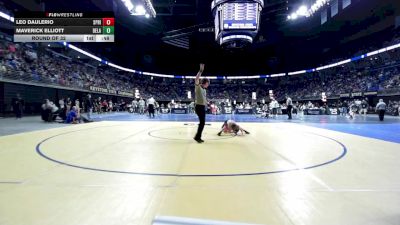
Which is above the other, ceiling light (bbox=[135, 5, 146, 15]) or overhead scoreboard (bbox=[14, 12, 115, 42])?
ceiling light (bbox=[135, 5, 146, 15])

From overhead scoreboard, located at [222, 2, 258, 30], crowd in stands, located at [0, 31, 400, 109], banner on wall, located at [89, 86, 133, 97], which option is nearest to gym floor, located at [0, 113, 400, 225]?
overhead scoreboard, located at [222, 2, 258, 30]

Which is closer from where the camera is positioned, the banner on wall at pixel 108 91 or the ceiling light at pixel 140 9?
the ceiling light at pixel 140 9

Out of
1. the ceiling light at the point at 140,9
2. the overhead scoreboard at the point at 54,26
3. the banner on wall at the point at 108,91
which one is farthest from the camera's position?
the banner on wall at the point at 108,91

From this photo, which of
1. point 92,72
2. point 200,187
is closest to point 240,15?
point 200,187

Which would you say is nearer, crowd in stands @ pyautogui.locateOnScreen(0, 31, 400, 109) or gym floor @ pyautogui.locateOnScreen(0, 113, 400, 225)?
gym floor @ pyautogui.locateOnScreen(0, 113, 400, 225)

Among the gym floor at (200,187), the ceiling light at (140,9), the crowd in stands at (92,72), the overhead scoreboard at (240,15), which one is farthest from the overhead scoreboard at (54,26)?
the crowd in stands at (92,72)

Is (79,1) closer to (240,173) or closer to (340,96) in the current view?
(240,173)

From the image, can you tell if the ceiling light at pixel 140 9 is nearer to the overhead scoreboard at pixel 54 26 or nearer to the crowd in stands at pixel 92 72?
the overhead scoreboard at pixel 54 26

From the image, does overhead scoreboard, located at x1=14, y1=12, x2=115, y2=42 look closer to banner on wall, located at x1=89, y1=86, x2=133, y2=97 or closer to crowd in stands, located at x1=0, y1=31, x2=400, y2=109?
crowd in stands, located at x1=0, y1=31, x2=400, y2=109

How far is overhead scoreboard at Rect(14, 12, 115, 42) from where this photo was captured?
976 cm

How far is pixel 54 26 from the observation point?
9781mm

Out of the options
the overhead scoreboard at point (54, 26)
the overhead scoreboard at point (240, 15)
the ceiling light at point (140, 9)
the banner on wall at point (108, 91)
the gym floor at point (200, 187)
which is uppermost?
the ceiling light at point (140, 9)

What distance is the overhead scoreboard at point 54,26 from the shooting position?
9.76m

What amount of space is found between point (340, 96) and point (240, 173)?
4381cm
